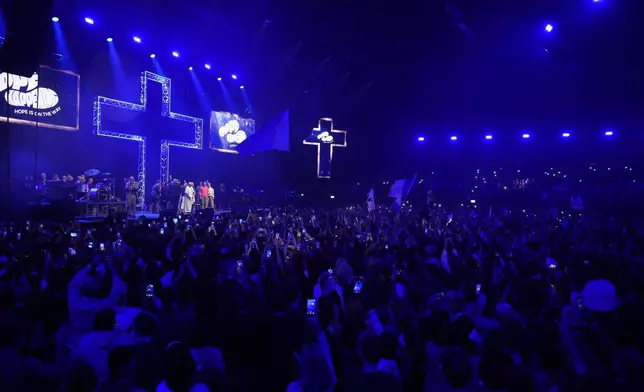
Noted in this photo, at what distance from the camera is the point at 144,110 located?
20531mm

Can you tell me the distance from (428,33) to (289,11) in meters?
6.59

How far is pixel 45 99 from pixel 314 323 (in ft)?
54.0

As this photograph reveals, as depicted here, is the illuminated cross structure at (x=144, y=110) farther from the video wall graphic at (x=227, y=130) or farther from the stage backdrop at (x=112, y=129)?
the video wall graphic at (x=227, y=130)

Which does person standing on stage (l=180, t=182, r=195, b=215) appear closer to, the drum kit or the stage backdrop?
the stage backdrop

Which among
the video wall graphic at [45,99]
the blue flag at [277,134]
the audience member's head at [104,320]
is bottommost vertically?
the audience member's head at [104,320]

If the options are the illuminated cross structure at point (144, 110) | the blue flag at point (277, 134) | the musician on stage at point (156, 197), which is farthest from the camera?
the musician on stage at point (156, 197)

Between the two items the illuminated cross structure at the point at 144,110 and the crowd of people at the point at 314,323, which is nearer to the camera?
the crowd of people at the point at 314,323

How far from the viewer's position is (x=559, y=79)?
24.2 m

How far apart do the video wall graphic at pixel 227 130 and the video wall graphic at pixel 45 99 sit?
7.84m

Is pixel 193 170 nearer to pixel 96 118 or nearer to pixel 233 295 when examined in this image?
pixel 96 118

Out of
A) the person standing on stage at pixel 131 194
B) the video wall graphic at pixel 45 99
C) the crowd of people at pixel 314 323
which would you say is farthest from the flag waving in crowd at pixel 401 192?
the video wall graphic at pixel 45 99

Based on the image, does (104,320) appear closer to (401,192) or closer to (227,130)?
(401,192)

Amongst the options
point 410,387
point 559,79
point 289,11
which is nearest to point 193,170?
point 289,11

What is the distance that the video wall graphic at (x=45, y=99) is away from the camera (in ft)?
48.8
